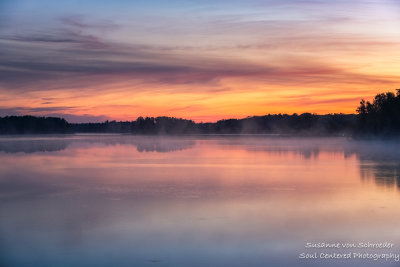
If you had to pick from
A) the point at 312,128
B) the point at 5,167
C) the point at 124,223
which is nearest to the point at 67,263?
the point at 124,223

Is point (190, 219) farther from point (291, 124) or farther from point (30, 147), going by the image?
point (291, 124)

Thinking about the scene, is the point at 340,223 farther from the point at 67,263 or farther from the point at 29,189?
the point at 29,189

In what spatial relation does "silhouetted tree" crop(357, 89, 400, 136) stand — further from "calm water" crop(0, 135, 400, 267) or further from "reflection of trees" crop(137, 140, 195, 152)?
"calm water" crop(0, 135, 400, 267)

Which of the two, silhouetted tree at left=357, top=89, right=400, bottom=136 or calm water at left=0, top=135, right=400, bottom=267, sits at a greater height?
silhouetted tree at left=357, top=89, right=400, bottom=136

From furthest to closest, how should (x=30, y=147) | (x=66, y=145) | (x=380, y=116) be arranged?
(x=380, y=116) < (x=66, y=145) < (x=30, y=147)

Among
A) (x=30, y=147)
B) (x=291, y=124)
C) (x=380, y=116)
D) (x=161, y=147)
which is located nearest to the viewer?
(x=30, y=147)

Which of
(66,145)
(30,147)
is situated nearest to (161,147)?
(66,145)

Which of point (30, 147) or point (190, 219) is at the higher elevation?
point (30, 147)

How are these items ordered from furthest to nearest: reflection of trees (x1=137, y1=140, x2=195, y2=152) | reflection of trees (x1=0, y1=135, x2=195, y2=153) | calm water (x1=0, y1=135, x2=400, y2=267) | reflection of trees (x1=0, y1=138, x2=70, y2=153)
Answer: reflection of trees (x1=137, y1=140, x2=195, y2=152)
reflection of trees (x1=0, y1=135, x2=195, y2=153)
reflection of trees (x1=0, y1=138, x2=70, y2=153)
calm water (x1=0, y1=135, x2=400, y2=267)

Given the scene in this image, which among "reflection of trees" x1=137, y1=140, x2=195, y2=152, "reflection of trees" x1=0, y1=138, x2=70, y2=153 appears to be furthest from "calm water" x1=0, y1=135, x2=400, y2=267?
"reflection of trees" x1=137, y1=140, x2=195, y2=152

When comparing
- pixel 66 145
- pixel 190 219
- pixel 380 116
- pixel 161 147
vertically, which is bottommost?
pixel 190 219

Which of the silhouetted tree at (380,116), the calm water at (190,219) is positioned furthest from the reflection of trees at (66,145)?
the silhouetted tree at (380,116)

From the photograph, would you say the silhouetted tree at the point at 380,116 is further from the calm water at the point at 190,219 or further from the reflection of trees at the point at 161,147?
the calm water at the point at 190,219

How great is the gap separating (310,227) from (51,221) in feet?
18.7
